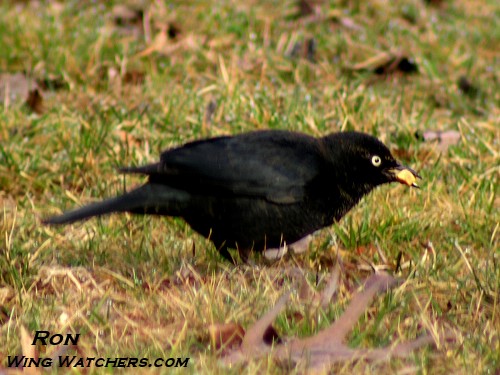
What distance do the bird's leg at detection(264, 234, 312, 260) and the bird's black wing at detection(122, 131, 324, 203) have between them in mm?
339

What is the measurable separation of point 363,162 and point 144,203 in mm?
1023

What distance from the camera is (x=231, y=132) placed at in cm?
622

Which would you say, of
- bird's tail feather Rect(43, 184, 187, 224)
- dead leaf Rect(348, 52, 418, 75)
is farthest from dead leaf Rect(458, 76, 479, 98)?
bird's tail feather Rect(43, 184, 187, 224)

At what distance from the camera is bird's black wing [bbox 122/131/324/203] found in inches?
181

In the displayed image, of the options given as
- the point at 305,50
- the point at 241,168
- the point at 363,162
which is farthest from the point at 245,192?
the point at 305,50

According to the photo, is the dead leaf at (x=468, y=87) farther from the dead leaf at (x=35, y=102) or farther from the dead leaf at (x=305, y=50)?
the dead leaf at (x=35, y=102)

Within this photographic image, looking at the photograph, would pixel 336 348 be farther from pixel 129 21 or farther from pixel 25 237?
pixel 129 21

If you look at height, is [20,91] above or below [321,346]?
below

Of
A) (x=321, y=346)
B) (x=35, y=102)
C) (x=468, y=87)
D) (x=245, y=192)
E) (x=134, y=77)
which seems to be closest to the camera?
(x=321, y=346)

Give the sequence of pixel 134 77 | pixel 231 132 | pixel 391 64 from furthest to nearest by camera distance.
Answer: pixel 391 64
pixel 134 77
pixel 231 132

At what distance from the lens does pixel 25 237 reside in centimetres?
489

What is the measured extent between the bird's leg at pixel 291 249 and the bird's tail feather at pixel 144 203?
516mm

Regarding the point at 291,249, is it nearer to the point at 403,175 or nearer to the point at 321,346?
the point at 403,175

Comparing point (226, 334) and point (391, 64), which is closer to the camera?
point (226, 334)
